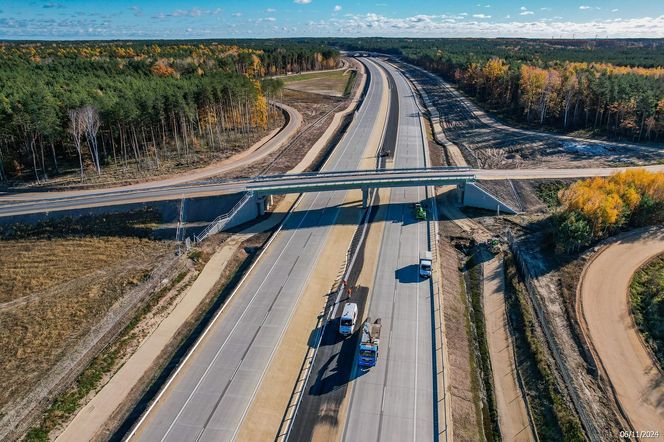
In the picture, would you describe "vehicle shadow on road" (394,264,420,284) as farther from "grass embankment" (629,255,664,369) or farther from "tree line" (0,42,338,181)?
"tree line" (0,42,338,181)

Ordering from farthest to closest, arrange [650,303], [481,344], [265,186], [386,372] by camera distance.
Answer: [265,186], [650,303], [481,344], [386,372]

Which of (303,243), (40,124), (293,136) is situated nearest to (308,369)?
(303,243)

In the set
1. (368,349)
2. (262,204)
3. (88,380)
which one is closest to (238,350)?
(368,349)

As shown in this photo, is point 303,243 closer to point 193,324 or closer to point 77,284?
point 193,324

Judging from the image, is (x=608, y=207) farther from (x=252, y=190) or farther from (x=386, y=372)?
(x=252, y=190)

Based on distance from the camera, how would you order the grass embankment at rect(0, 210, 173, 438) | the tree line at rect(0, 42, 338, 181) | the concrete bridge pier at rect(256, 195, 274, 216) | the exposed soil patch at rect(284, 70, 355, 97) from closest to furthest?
the grass embankment at rect(0, 210, 173, 438) → the concrete bridge pier at rect(256, 195, 274, 216) → the tree line at rect(0, 42, 338, 181) → the exposed soil patch at rect(284, 70, 355, 97)

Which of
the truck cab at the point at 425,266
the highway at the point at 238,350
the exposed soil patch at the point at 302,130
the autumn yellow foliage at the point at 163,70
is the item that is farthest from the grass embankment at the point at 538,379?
the autumn yellow foliage at the point at 163,70

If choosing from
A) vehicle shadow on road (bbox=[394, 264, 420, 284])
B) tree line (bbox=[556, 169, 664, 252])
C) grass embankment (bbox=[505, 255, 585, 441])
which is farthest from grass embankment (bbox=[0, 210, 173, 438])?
tree line (bbox=[556, 169, 664, 252])
